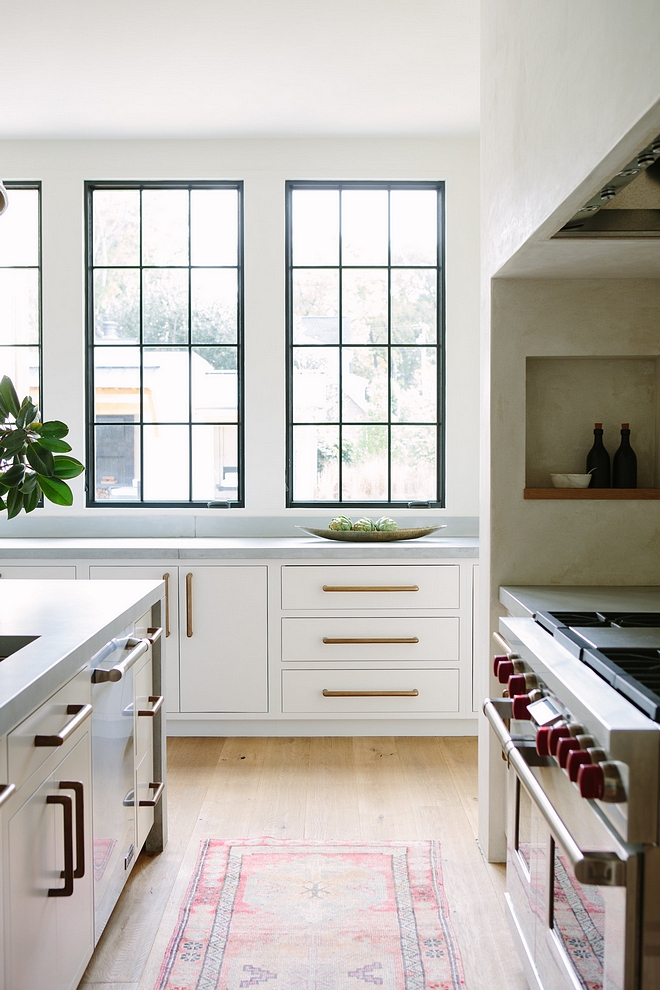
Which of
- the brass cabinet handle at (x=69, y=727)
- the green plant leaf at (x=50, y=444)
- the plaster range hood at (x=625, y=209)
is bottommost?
the brass cabinet handle at (x=69, y=727)

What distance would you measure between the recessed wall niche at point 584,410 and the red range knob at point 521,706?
1.00 metres

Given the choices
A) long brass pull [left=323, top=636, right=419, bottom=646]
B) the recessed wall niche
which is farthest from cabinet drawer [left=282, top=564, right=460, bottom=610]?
the recessed wall niche

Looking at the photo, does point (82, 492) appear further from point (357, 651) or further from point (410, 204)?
point (410, 204)

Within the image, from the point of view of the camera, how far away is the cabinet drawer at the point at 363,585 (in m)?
3.54

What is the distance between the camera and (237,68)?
325cm

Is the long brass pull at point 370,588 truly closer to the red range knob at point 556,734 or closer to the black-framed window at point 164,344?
the black-framed window at point 164,344

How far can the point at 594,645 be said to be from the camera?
1.57 m

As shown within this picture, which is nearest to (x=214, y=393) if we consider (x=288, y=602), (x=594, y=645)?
(x=288, y=602)

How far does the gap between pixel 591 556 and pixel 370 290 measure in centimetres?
226

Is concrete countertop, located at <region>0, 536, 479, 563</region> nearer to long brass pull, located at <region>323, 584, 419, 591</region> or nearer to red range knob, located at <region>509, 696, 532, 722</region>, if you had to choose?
long brass pull, located at <region>323, 584, 419, 591</region>

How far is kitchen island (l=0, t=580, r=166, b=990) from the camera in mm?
1345

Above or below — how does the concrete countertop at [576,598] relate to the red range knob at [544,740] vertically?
above

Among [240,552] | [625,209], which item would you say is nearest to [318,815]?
[240,552]

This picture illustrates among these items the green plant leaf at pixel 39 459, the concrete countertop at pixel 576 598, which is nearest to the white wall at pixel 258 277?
the concrete countertop at pixel 576 598
